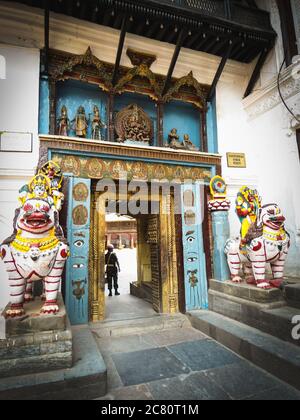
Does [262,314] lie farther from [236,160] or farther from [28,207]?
[236,160]

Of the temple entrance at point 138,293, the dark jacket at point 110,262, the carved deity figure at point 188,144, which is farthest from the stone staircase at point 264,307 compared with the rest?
the dark jacket at point 110,262

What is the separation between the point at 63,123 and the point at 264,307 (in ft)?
15.5

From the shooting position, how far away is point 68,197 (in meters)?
4.48

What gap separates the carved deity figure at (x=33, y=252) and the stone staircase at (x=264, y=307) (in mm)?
2798

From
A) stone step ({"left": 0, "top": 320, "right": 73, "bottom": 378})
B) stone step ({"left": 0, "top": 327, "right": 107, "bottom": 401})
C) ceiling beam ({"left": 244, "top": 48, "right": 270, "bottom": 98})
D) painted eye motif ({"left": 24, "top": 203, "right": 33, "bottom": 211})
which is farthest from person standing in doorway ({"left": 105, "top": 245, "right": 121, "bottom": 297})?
ceiling beam ({"left": 244, "top": 48, "right": 270, "bottom": 98})

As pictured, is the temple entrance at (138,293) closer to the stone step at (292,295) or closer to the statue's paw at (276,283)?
the statue's paw at (276,283)

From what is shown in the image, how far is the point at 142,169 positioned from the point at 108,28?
300cm

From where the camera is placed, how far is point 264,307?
141 inches

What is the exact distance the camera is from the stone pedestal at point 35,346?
240 centimetres

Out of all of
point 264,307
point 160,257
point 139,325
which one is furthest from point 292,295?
point 139,325

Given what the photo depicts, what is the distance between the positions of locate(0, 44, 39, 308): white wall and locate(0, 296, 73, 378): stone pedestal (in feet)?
6.93

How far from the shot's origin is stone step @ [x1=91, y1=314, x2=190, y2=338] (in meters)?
4.29

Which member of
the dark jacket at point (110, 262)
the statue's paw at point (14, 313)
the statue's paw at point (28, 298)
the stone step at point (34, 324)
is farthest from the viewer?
the dark jacket at point (110, 262)
